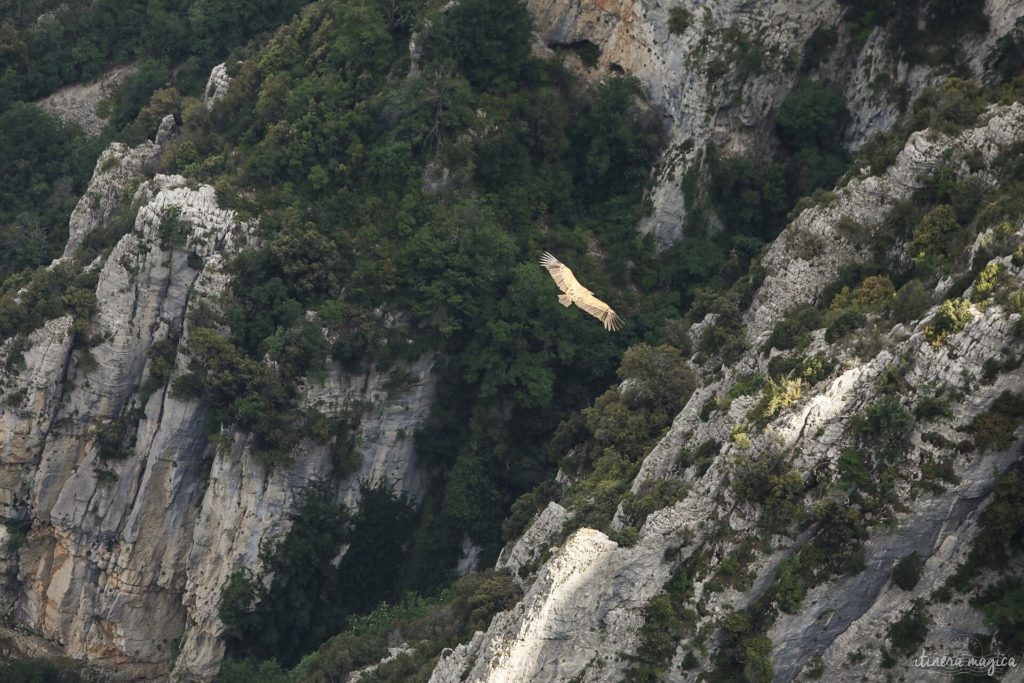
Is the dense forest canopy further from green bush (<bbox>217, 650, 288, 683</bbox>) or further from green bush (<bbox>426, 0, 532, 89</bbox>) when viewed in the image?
green bush (<bbox>217, 650, 288, 683</bbox>)

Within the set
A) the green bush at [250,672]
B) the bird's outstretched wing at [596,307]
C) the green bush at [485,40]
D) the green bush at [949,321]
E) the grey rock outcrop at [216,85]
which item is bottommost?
the green bush at [250,672]

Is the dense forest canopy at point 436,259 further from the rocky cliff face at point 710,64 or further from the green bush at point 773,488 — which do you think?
the green bush at point 773,488

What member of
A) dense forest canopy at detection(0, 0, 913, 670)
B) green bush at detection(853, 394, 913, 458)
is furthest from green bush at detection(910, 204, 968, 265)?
dense forest canopy at detection(0, 0, 913, 670)

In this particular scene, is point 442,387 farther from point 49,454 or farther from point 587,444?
point 49,454

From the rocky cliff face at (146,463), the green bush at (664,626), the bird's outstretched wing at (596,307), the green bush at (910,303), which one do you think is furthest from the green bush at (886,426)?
the rocky cliff face at (146,463)

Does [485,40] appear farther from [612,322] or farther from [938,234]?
[938,234]

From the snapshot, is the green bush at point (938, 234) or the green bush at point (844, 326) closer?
the green bush at point (844, 326)

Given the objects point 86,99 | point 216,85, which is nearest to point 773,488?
point 216,85
